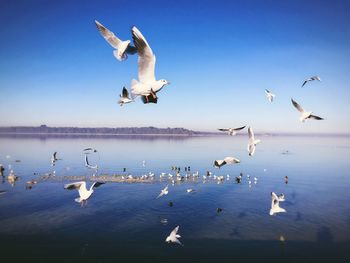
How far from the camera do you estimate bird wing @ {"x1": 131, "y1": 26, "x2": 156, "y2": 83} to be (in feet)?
34.1

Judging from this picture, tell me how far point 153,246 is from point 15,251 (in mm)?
13240

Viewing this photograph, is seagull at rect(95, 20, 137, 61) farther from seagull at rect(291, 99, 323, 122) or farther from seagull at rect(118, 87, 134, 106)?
seagull at rect(291, 99, 323, 122)

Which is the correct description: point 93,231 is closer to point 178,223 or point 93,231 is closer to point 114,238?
point 114,238

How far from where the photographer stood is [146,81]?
11758 mm

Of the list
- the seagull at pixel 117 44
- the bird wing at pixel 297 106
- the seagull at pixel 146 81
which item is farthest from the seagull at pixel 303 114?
the seagull at pixel 117 44

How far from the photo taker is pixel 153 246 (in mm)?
31344

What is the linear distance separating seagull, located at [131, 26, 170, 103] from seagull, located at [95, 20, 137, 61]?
0.40 metres

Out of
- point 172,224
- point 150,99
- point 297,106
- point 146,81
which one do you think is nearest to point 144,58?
point 146,81

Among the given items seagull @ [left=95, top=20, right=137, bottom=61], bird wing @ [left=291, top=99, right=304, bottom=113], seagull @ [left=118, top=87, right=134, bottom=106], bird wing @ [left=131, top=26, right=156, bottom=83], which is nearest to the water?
bird wing @ [left=291, top=99, right=304, bottom=113]

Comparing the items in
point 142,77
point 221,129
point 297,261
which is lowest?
point 297,261

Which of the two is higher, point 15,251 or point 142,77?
point 142,77

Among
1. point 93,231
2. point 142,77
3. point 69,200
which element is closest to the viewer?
point 142,77

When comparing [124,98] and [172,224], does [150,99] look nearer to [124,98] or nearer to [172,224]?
[124,98]

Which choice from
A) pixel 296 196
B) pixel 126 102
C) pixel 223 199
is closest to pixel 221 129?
pixel 126 102
